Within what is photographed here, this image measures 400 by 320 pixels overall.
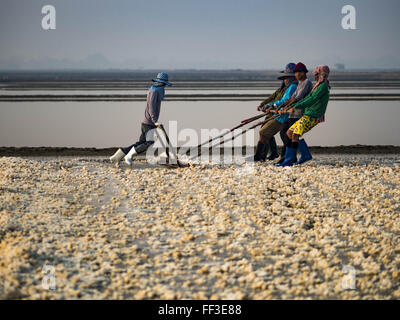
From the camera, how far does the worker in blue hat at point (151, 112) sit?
31.6 ft

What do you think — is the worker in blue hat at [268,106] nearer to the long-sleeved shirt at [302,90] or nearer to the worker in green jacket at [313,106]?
the long-sleeved shirt at [302,90]

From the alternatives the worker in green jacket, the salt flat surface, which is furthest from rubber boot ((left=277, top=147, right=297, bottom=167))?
the salt flat surface

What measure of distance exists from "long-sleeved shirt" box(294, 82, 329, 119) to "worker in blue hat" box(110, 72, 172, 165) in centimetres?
260

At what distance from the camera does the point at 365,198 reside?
25.6 feet

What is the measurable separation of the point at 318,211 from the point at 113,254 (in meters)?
3.12

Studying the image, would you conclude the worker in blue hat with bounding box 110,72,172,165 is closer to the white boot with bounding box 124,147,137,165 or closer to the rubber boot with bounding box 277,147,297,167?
the white boot with bounding box 124,147,137,165

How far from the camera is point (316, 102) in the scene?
374 inches

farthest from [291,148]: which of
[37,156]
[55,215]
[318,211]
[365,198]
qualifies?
[37,156]

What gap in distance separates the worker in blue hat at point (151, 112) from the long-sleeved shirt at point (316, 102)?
2605 mm

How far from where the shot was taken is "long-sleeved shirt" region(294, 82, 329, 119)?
9.45m

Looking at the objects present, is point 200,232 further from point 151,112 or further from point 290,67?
point 290,67

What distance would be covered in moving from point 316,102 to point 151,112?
10.3ft

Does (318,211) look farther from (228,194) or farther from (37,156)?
(37,156)

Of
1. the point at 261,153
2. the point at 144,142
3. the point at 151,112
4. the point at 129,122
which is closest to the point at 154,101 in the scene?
the point at 151,112
